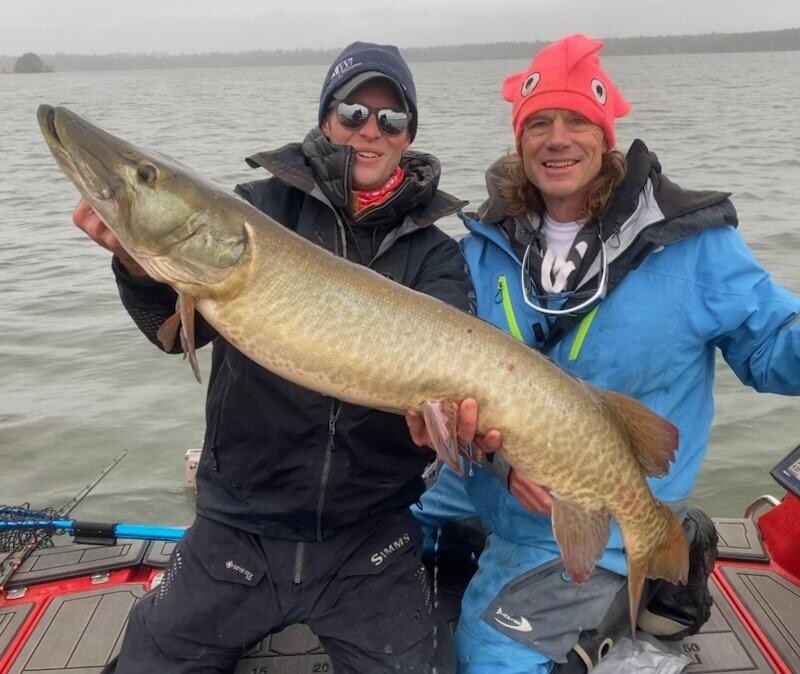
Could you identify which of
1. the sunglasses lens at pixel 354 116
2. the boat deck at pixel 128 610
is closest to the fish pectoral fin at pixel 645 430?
the boat deck at pixel 128 610

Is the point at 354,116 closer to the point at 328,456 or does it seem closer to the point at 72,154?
the point at 72,154

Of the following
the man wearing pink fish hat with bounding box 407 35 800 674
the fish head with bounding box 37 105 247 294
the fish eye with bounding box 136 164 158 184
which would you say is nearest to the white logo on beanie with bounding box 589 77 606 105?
the man wearing pink fish hat with bounding box 407 35 800 674

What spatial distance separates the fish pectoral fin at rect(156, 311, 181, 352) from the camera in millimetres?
2457

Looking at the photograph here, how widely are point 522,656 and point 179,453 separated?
4.18 meters

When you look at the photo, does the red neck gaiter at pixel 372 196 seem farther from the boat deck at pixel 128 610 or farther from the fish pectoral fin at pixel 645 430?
the boat deck at pixel 128 610

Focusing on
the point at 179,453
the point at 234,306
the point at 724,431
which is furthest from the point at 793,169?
the point at 234,306

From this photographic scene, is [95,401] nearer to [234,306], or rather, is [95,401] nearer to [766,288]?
[234,306]

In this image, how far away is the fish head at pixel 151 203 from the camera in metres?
2.23

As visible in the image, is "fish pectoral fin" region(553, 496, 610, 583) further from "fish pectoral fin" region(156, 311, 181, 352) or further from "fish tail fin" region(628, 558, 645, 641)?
"fish pectoral fin" region(156, 311, 181, 352)

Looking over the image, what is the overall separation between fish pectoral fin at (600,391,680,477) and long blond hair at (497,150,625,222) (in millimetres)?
759

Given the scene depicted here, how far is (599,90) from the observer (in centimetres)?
301

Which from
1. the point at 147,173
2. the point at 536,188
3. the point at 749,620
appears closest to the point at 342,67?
the point at 536,188

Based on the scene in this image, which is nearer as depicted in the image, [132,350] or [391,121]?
[391,121]

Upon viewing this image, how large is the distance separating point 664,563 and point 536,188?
1.45m
